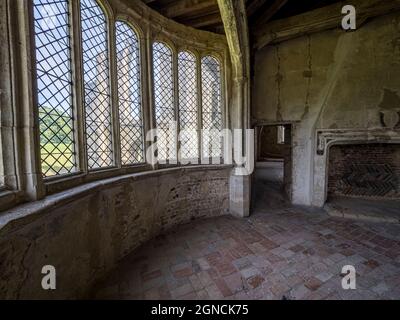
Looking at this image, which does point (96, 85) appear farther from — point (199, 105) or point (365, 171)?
point (365, 171)

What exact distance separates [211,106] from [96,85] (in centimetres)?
277

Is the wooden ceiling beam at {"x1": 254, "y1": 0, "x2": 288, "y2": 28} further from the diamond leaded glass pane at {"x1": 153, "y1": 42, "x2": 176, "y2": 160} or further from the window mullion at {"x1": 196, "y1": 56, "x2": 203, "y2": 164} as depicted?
the diamond leaded glass pane at {"x1": 153, "y1": 42, "x2": 176, "y2": 160}

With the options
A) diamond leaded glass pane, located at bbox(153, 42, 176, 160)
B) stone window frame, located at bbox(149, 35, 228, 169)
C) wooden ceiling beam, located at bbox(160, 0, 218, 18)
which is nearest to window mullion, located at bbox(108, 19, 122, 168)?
stone window frame, located at bbox(149, 35, 228, 169)

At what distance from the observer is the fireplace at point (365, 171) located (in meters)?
5.62

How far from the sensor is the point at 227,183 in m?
5.04

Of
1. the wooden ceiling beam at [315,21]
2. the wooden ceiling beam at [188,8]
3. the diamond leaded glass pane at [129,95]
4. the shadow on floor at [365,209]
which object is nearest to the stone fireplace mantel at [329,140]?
the shadow on floor at [365,209]

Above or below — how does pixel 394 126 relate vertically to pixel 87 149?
above

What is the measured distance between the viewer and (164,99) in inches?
169

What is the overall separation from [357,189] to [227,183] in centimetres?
424

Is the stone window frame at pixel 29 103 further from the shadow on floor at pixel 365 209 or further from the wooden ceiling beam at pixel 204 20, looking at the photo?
the shadow on floor at pixel 365 209

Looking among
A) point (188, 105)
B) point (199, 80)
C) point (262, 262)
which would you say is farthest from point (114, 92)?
point (262, 262)

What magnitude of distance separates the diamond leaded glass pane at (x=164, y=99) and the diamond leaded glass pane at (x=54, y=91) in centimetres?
176
